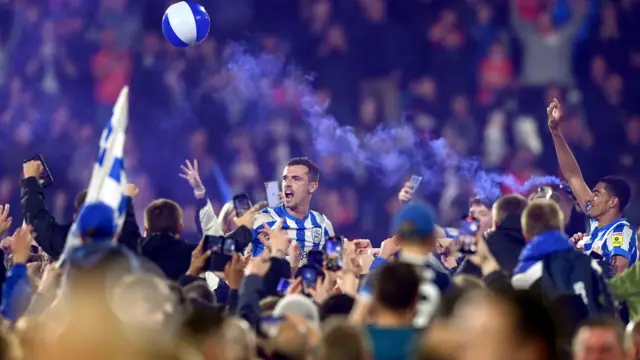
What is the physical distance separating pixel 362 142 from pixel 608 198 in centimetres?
537

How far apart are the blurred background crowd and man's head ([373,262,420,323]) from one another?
954 centimetres

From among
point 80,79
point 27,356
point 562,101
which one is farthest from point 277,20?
point 27,356

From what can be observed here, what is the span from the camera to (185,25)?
40.1ft

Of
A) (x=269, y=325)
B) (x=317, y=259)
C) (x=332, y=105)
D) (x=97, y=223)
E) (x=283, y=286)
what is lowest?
(x=269, y=325)

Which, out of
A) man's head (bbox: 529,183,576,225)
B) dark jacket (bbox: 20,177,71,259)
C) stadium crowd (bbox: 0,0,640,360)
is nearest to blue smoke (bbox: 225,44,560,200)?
stadium crowd (bbox: 0,0,640,360)

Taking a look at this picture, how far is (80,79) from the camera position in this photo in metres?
17.3

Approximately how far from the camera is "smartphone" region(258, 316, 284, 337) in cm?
575

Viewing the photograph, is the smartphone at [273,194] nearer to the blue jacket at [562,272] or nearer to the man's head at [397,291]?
the blue jacket at [562,272]

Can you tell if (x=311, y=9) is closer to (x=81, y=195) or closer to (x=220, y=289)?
(x=220, y=289)

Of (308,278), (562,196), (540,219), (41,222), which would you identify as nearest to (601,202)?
(562,196)

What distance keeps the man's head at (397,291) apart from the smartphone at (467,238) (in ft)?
6.00

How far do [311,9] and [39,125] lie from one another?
11.9 ft

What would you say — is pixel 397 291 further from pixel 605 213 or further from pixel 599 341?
pixel 605 213

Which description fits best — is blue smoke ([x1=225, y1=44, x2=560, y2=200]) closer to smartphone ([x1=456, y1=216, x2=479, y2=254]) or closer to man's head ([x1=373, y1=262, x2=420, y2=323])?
smartphone ([x1=456, y1=216, x2=479, y2=254])
